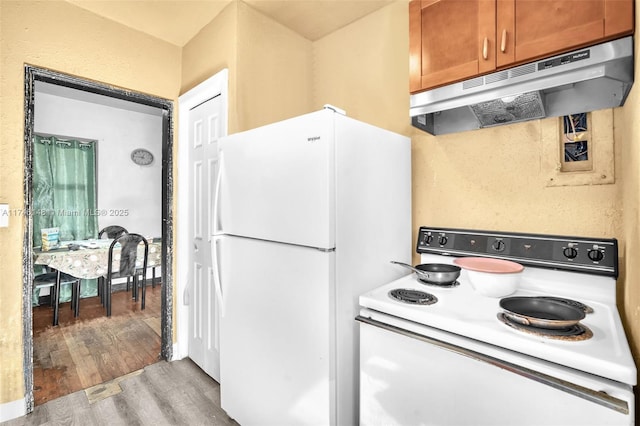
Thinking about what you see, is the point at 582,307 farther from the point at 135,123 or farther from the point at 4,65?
the point at 135,123

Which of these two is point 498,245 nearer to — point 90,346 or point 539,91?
point 539,91

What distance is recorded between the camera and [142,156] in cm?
499

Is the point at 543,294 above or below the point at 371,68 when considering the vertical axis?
below

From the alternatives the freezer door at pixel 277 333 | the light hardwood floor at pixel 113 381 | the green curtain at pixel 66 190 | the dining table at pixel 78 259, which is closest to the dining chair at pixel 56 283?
the dining table at pixel 78 259

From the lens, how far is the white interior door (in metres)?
2.30

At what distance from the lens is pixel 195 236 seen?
2.54 m

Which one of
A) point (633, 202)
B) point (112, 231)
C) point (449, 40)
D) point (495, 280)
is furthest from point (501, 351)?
point (112, 231)

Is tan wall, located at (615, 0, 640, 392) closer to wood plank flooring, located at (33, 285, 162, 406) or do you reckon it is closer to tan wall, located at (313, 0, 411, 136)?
tan wall, located at (313, 0, 411, 136)

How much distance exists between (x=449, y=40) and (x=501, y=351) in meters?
1.23

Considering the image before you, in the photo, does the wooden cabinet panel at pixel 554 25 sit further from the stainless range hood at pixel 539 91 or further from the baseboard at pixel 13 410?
the baseboard at pixel 13 410

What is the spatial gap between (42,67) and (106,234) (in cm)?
310

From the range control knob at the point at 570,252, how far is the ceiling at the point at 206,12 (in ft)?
5.76

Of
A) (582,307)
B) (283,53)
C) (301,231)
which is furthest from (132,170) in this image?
(582,307)

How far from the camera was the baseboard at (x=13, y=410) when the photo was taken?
186cm
